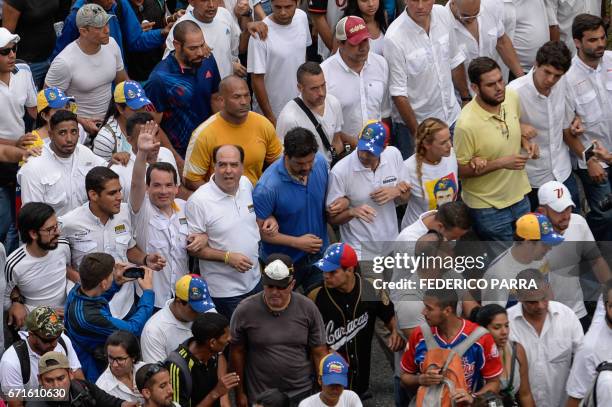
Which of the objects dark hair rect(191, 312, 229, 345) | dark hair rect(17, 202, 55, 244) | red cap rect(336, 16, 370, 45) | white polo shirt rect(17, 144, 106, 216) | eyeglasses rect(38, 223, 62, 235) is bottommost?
dark hair rect(191, 312, 229, 345)

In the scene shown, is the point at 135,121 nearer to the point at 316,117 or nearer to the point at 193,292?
the point at 316,117

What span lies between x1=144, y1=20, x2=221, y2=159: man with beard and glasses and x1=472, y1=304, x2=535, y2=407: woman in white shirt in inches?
135

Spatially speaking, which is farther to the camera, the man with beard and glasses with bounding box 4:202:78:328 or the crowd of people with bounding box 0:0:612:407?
the man with beard and glasses with bounding box 4:202:78:328

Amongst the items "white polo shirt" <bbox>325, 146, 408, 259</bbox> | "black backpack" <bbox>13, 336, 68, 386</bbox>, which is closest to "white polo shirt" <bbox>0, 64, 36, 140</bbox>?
"white polo shirt" <bbox>325, 146, 408, 259</bbox>

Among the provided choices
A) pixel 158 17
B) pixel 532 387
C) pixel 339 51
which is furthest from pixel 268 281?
pixel 158 17

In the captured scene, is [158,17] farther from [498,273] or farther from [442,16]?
[498,273]

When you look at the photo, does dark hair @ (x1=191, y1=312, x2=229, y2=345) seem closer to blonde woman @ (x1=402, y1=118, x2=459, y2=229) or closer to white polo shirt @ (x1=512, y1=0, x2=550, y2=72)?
blonde woman @ (x1=402, y1=118, x2=459, y2=229)

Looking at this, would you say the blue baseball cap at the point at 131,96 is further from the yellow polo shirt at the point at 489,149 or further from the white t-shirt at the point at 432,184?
the yellow polo shirt at the point at 489,149

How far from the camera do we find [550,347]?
10.4m

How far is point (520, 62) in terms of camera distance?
45.0 ft

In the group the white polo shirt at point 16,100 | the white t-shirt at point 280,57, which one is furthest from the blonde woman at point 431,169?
the white polo shirt at point 16,100

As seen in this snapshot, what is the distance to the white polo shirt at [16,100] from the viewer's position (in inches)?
472

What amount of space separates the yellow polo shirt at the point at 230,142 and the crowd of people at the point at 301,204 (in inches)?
0.7

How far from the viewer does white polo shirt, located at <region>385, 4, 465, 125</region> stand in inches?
501
